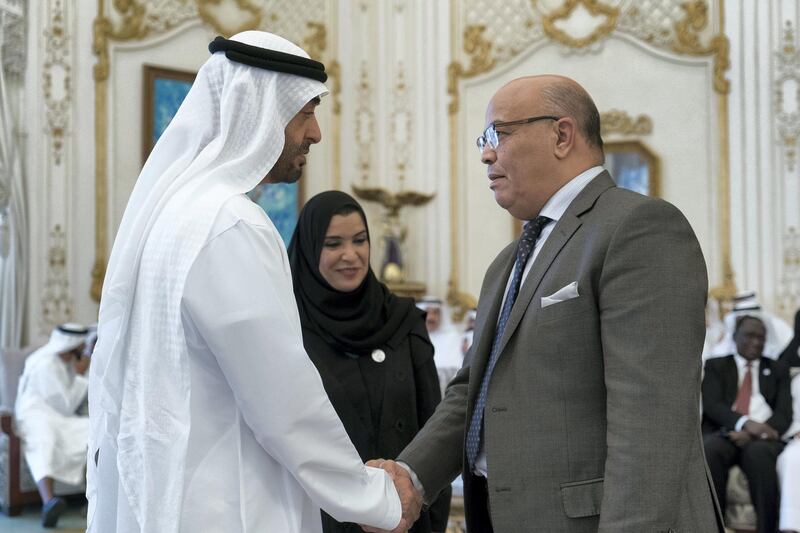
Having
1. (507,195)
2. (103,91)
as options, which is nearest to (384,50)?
(103,91)

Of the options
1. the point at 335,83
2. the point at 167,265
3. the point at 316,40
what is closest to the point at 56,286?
the point at 335,83

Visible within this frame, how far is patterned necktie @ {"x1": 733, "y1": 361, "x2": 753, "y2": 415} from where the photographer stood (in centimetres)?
575

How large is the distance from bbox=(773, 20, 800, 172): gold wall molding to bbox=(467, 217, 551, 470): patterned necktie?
271 inches

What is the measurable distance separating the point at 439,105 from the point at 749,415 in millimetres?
4989

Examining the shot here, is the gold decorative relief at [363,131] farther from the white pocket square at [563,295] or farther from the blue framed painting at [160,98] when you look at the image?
the white pocket square at [563,295]

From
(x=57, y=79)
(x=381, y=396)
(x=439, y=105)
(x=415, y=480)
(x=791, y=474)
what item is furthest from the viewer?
(x=439, y=105)

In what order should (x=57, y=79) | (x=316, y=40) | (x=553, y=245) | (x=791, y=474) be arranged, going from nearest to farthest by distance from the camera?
(x=553, y=245), (x=791, y=474), (x=57, y=79), (x=316, y=40)

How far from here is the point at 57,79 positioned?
311 inches

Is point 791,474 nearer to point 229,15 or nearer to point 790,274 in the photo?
point 790,274

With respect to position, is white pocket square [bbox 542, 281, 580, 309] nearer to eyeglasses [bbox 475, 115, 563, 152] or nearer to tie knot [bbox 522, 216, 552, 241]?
tie knot [bbox 522, 216, 552, 241]

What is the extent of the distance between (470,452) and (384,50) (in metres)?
8.10

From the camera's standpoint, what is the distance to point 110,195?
8148 millimetres

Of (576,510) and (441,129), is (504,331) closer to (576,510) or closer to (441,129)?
(576,510)

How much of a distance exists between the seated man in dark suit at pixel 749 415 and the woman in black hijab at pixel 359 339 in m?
2.89
